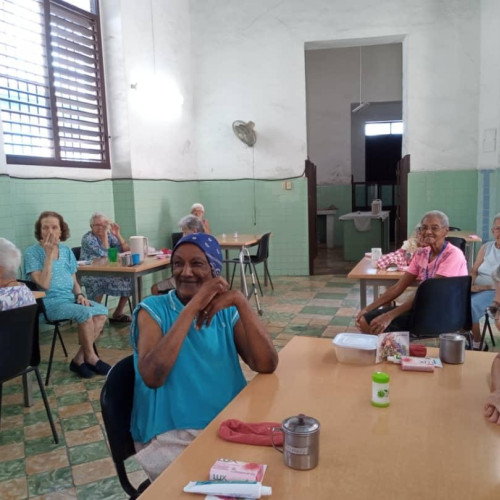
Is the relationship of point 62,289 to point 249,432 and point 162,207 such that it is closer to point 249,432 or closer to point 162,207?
point 249,432

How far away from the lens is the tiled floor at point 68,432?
2.41 metres

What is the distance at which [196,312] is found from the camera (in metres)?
1.64

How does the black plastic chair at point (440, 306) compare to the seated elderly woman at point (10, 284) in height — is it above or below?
below

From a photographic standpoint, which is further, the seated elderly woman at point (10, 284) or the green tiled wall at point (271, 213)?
the green tiled wall at point (271, 213)

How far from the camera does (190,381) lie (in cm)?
166

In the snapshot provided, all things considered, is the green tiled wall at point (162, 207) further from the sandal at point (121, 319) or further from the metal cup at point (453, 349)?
the metal cup at point (453, 349)

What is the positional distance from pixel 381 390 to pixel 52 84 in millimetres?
4997

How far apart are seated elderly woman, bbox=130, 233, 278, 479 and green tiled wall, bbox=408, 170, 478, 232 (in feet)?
19.8

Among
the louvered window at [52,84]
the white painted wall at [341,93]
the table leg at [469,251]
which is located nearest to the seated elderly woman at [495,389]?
the table leg at [469,251]

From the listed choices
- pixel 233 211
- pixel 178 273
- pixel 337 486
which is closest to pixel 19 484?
pixel 178 273

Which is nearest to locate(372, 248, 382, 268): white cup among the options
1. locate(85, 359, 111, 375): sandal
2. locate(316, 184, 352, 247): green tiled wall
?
locate(85, 359, 111, 375): sandal

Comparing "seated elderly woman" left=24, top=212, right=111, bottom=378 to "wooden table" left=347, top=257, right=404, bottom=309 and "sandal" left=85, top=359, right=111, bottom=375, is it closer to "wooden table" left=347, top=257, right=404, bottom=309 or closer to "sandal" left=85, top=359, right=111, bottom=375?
"sandal" left=85, top=359, right=111, bottom=375

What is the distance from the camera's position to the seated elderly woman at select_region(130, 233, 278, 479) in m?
1.58

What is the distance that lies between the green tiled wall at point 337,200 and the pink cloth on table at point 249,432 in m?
10.1
